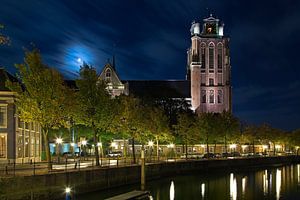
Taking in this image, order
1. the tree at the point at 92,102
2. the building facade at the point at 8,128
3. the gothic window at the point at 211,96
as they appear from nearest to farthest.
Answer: the tree at the point at 92,102
the building facade at the point at 8,128
the gothic window at the point at 211,96

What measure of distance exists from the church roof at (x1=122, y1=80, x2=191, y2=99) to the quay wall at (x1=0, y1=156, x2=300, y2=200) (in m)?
90.2

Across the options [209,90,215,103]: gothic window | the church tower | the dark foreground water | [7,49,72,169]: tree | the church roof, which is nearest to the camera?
[7,49,72,169]: tree

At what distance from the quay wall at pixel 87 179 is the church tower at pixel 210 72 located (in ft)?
277

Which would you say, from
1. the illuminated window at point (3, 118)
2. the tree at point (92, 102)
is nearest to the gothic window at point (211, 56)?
the tree at point (92, 102)

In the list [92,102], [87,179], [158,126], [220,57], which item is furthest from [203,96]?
[87,179]

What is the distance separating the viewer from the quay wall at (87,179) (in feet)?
121

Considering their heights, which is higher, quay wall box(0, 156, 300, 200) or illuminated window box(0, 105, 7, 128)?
Result: illuminated window box(0, 105, 7, 128)

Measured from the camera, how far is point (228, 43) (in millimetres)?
175000

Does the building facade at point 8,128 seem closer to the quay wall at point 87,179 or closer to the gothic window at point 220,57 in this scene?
the quay wall at point 87,179

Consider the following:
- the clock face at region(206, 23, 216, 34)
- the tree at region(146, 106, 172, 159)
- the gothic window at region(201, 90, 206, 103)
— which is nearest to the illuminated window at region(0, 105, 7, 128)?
the tree at region(146, 106, 172, 159)

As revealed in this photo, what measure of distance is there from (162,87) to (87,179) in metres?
135

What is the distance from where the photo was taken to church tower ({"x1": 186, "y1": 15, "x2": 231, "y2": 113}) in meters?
172

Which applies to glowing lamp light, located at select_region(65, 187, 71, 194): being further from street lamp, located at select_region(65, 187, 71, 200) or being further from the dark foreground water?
the dark foreground water

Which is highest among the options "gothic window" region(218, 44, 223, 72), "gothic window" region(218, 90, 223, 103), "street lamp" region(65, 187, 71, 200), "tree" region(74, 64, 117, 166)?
"gothic window" region(218, 44, 223, 72)
